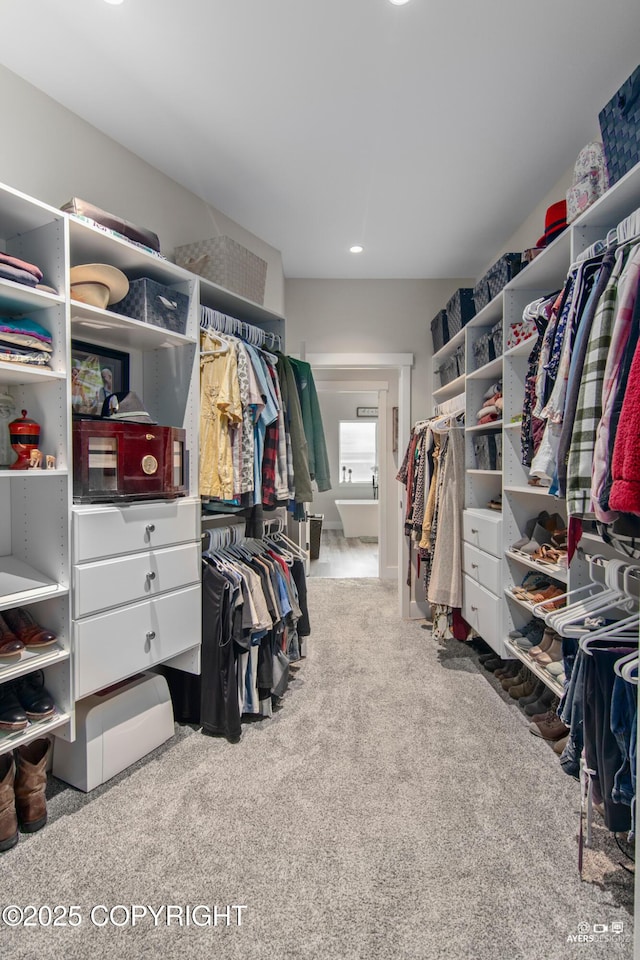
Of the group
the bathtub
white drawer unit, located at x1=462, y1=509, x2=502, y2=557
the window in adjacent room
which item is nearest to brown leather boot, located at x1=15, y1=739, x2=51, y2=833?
white drawer unit, located at x1=462, y1=509, x2=502, y2=557

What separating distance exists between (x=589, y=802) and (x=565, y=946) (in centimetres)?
34

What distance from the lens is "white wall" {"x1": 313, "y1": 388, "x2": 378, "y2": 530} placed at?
7809mm

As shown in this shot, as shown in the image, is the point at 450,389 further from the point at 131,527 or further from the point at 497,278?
the point at 131,527

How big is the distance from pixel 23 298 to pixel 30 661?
116 cm

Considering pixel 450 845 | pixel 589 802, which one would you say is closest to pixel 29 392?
pixel 450 845

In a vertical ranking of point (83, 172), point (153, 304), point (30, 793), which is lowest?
point (30, 793)

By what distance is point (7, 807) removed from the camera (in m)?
1.46

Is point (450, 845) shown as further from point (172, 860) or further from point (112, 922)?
point (112, 922)

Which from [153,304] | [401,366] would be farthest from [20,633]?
[401,366]

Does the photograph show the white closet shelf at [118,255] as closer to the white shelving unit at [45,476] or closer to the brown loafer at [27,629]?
the white shelving unit at [45,476]

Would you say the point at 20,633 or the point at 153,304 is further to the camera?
the point at 153,304

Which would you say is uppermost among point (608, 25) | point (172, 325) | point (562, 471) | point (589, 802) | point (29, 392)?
point (608, 25)

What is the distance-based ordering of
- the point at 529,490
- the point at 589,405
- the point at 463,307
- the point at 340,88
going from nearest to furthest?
the point at 589,405 < the point at 340,88 < the point at 529,490 < the point at 463,307

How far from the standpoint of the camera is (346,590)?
4551 mm
